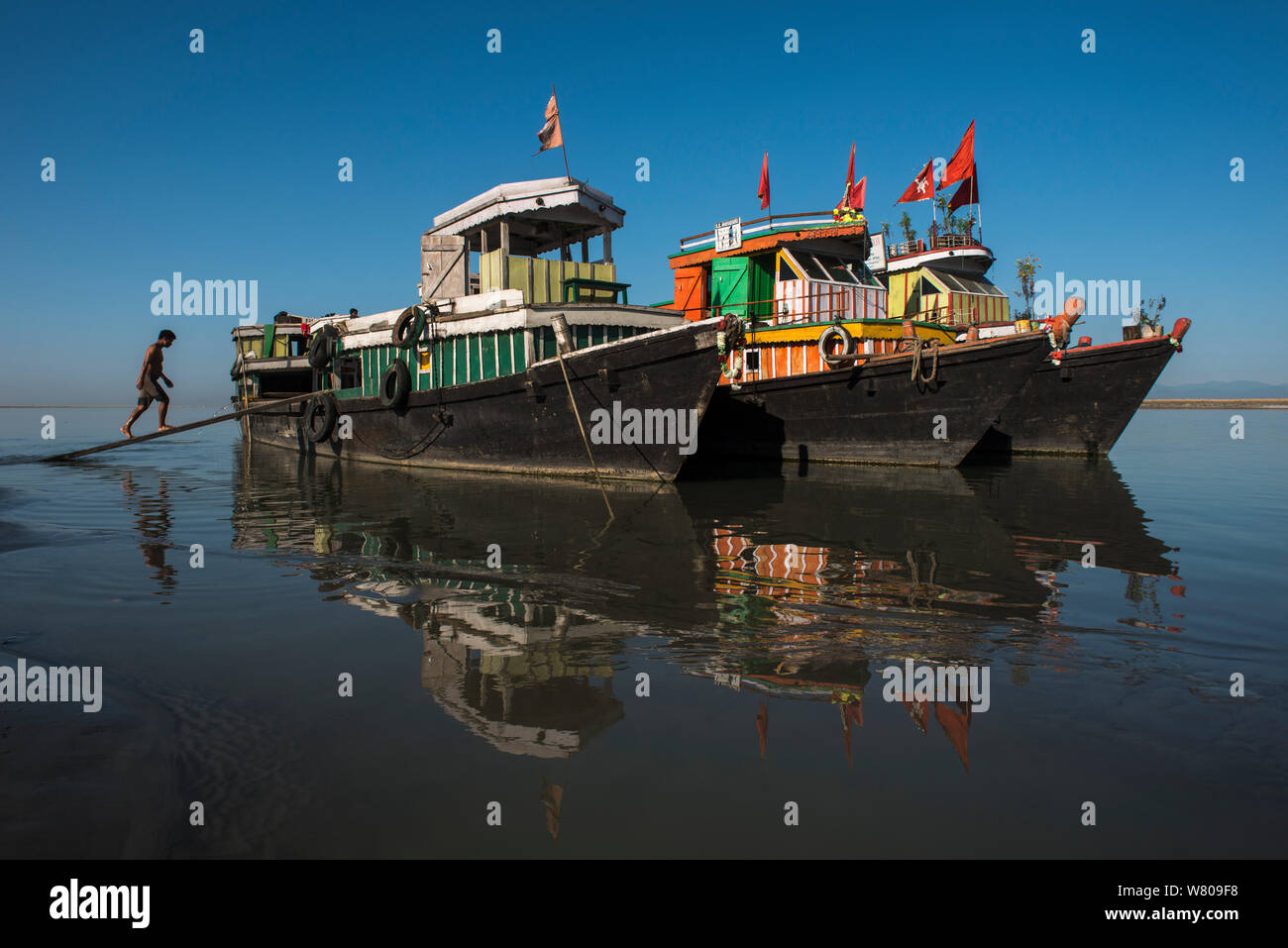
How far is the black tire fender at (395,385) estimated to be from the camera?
1397cm

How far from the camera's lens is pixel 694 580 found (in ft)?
17.7

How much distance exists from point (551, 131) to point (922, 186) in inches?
601

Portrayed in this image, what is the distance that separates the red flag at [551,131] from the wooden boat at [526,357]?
63 cm

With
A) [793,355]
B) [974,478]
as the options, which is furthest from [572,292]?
[974,478]

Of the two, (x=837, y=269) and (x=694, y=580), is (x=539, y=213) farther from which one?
(x=694, y=580)

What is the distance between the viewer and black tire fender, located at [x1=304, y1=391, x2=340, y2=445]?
1638 cm

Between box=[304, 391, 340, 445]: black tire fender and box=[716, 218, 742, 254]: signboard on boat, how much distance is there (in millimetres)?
9792

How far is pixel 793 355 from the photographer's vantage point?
612 inches

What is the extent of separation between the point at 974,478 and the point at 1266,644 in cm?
891

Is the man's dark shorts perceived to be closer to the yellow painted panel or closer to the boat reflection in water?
the boat reflection in water

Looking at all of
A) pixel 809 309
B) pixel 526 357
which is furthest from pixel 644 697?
pixel 809 309

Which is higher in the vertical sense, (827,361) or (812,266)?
(812,266)

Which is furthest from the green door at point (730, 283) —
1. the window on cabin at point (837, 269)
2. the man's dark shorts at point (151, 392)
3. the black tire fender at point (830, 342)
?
the man's dark shorts at point (151, 392)
